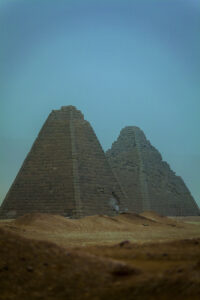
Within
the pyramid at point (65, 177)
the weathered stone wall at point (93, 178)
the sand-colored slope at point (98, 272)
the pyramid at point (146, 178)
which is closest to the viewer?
the sand-colored slope at point (98, 272)

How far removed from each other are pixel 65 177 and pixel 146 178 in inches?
594

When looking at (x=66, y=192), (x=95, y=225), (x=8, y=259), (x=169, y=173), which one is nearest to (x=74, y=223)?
(x=95, y=225)

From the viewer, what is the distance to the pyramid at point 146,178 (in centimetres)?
3712

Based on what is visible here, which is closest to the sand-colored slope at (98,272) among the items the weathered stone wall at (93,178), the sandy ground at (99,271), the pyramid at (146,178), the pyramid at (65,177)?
the sandy ground at (99,271)

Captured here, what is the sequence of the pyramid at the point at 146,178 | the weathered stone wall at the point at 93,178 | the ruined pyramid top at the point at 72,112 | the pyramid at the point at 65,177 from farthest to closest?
the pyramid at the point at 146,178 < the ruined pyramid top at the point at 72,112 < the weathered stone wall at the point at 93,178 < the pyramid at the point at 65,177

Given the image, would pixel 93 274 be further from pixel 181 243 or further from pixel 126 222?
pixel 126 222

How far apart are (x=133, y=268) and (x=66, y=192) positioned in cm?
1789

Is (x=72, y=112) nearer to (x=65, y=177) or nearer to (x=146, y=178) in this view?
A: (x=65, y=177)

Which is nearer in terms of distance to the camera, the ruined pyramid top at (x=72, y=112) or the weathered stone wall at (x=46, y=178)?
the weathered stone wall at (x=46, y=178)

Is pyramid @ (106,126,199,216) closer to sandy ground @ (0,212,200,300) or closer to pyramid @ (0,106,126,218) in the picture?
pyramid @ (0,106,126,218)

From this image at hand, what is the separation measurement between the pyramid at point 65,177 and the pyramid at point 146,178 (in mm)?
9985

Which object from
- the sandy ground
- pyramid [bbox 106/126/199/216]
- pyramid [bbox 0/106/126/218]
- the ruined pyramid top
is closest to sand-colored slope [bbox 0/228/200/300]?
the sandy ground

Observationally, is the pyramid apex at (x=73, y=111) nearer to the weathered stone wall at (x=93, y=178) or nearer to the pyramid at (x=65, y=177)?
the pyramid at (x=65, y=177)

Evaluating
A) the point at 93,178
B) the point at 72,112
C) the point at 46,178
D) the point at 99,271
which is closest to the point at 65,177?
the point at 46,178
